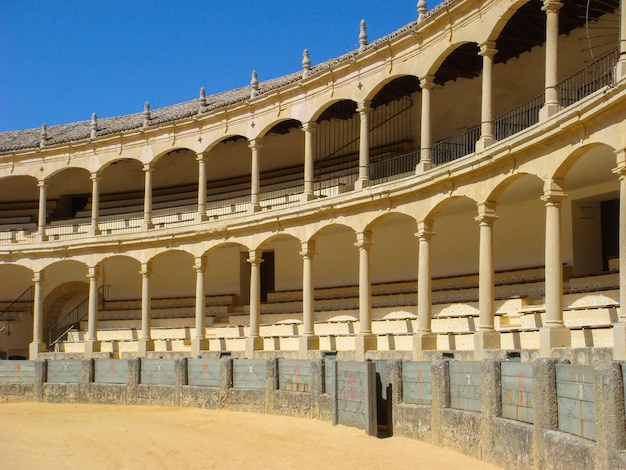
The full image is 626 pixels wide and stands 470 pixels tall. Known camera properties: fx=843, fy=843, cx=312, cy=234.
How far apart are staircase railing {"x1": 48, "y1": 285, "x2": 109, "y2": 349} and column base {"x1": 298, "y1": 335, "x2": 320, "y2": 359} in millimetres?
13348

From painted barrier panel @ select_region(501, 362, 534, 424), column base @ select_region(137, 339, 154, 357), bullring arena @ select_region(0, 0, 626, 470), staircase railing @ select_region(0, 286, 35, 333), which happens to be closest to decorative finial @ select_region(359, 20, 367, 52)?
bullring arena @ select_region(0, 0, 626, 470)

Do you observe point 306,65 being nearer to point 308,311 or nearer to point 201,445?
point 308,311

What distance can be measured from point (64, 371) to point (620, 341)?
52.5 ft

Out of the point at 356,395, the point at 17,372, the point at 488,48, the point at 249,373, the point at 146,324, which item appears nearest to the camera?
the point at 356,395

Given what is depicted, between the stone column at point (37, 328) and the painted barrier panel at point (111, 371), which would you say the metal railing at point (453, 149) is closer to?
the painted barrier panel at point (111, 371)

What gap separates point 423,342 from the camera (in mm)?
21703

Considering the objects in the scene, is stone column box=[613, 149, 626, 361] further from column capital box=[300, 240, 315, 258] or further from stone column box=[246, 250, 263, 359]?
stone column box=[246, 250, 263, 359]

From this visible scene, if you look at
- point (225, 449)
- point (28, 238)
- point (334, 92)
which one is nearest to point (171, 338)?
point (28, 238)

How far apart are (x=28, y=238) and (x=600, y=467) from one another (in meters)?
30.1

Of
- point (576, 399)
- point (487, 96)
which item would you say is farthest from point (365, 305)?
point (576, 399)

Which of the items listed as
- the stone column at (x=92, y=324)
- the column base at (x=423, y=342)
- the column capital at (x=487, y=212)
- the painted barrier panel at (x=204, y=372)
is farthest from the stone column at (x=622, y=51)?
the stone column at (x=92, y=324)

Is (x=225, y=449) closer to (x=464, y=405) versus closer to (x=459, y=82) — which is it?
(x=464, y=405)

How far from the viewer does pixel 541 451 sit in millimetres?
10656

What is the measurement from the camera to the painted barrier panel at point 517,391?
11602 mm
